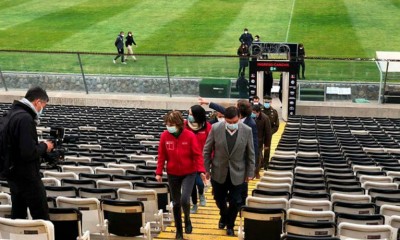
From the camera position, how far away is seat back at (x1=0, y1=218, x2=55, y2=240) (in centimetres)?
493

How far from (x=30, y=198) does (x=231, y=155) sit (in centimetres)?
237

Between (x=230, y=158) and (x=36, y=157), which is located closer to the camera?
(x=36, y=157)

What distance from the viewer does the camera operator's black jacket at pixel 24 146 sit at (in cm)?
500

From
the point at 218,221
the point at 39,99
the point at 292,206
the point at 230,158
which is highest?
the point at 39,99

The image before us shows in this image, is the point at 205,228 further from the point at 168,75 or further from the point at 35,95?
the point at 168,75

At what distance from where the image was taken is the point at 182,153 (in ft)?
20.5

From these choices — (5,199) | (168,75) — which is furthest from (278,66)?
(5,199)

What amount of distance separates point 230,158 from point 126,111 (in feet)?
42.2

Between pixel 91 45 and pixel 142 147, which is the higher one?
pixel 91 45

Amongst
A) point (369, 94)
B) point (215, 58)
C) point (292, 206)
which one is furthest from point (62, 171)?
point (369, 94)

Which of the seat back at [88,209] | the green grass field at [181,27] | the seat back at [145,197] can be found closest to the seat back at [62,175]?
the seat back at [145,197]

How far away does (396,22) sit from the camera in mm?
35562

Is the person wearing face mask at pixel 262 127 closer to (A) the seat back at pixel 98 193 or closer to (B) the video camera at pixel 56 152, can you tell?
(A) the seat back at pixel 98 193

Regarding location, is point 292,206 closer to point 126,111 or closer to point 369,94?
point 126,111
